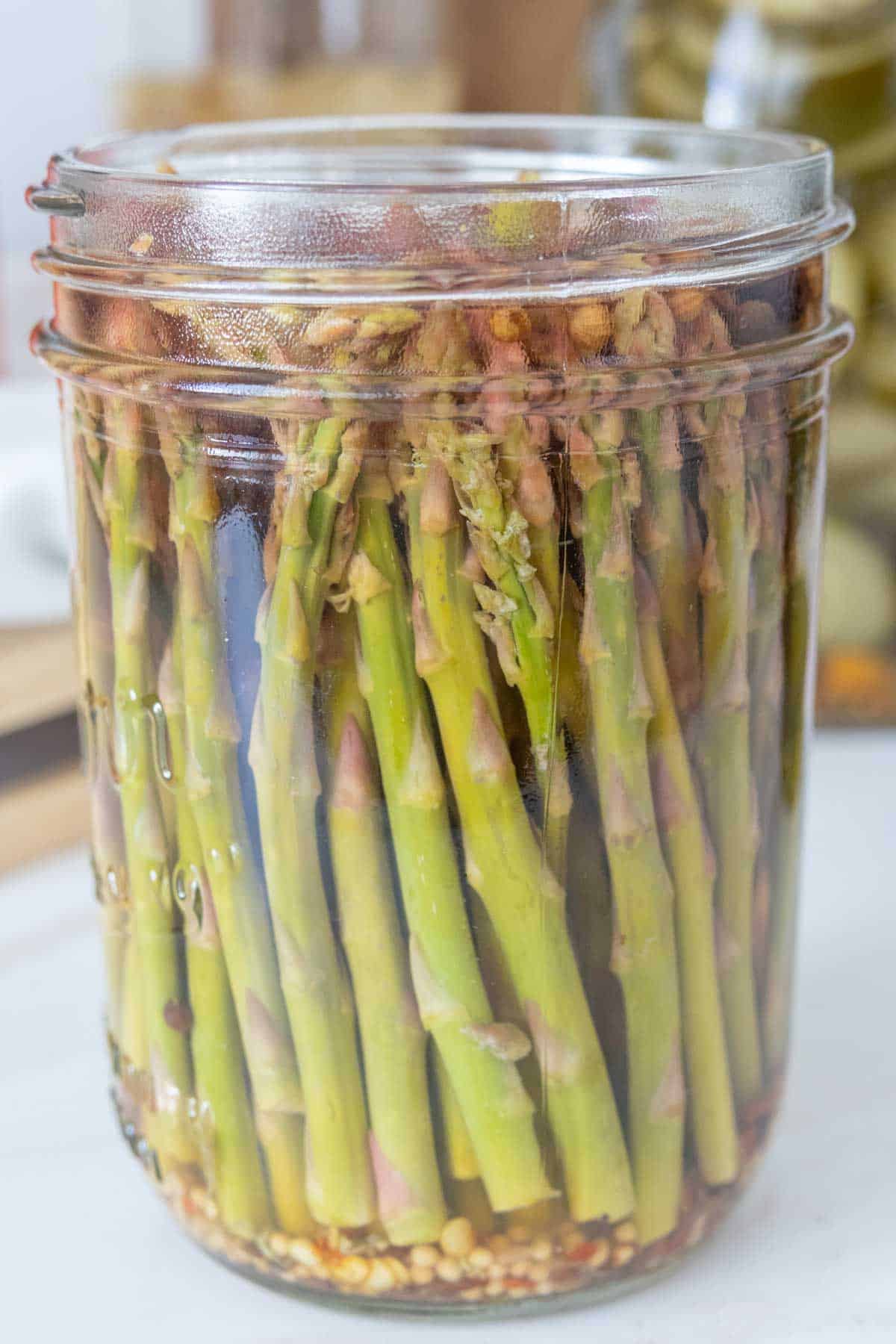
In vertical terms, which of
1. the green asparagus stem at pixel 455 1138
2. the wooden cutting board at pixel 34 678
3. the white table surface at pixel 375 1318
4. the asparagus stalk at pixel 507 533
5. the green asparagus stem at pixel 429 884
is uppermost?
the asparagus stalk at pixel 507 533

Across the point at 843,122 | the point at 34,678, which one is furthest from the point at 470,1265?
the point at 843,122

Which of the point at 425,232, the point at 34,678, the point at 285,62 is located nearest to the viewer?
the point at 425,232

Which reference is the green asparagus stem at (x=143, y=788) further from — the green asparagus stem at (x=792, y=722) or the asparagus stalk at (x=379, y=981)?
the green asparagus stem at (x=792, y=722)

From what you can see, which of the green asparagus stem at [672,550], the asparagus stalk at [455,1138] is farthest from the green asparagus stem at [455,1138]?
the green asparagus stem at [672,550]

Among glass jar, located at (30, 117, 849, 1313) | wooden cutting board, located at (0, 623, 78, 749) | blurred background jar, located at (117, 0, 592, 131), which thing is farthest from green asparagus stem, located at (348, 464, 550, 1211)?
blurred background jar, located at (117, 0, 592, 131)

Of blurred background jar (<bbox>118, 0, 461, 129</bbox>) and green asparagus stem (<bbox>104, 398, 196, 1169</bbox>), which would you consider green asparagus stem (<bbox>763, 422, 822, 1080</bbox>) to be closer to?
green asparagus stem (<bbox>104, 398, 196, 1169</bbox>)

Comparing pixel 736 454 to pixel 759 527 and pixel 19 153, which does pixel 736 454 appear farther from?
pixel 19 153

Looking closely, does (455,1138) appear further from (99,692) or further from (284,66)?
(284,66)
